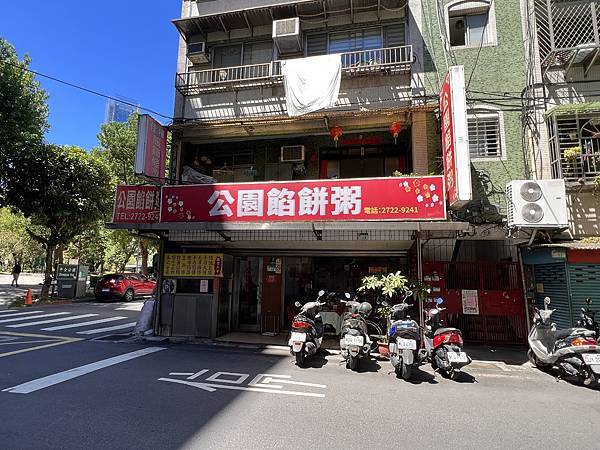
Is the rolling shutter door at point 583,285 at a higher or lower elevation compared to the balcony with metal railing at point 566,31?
lower

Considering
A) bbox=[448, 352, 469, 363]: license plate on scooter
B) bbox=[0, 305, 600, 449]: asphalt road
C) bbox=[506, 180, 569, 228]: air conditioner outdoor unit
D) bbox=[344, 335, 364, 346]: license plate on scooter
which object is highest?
bbox=[506, 180, 569, 228]: air conditioner outdoor unit

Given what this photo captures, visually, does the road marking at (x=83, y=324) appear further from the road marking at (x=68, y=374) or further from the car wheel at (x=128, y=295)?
the car wheel at (x=128, y=295)

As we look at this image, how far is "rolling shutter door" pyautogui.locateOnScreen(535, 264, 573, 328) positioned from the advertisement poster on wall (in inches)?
55.1

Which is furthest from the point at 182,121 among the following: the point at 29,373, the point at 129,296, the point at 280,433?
the point at 129,296

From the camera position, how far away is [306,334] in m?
7.17

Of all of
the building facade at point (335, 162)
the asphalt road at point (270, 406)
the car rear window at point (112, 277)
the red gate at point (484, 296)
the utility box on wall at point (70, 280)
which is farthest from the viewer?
the car rear window at point (112, 277)

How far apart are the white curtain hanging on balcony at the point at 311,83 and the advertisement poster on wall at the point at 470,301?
596 cm

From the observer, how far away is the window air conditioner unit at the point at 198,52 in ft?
37.7

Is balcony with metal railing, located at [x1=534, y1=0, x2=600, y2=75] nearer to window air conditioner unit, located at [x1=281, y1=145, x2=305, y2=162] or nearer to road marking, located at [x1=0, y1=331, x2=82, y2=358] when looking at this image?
window air conditioner unit, located at [x1=281, y1=145, x2=305, y2=162]

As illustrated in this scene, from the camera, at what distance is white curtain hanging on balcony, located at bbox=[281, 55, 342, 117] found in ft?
31.8

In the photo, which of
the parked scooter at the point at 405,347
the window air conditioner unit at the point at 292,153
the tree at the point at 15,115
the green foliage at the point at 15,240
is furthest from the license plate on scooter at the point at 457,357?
the green foliage at the point at 15,240

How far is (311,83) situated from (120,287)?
15563 millimetres

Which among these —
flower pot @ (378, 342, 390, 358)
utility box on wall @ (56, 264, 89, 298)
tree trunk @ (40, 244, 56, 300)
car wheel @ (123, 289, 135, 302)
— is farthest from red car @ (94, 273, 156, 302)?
flower pot @ (378, 342, 390, 358)

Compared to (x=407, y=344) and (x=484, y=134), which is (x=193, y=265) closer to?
(x=407, y=344)
